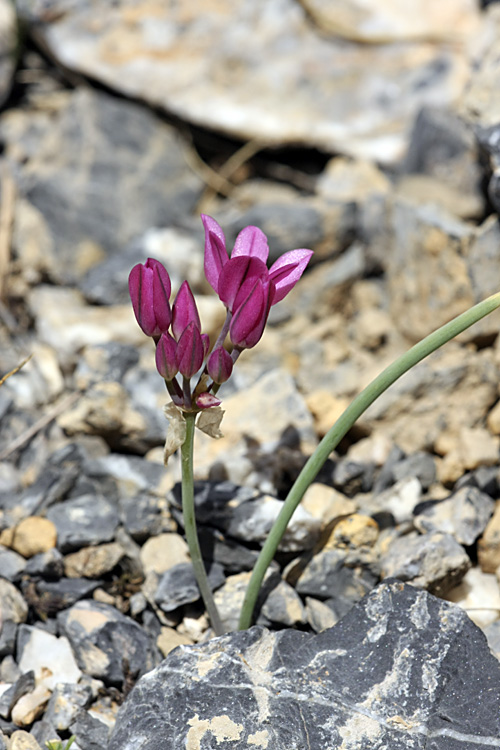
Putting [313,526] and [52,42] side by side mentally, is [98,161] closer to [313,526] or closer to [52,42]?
[52,42]

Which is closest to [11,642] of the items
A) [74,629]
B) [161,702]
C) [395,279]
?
[74,629]

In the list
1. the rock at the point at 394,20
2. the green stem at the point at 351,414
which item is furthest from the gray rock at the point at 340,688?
the rock at the point at 394,20

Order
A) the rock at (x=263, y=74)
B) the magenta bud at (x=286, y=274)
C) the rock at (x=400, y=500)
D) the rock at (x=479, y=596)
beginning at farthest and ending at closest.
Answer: the rock at (x=263, y=74), the rock at (x=400, y=500), the rock at (x=479, y=596), the magenta bud at (x=286, y=274)

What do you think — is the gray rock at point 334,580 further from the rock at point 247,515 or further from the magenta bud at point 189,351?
the magenta bud at point 189,351

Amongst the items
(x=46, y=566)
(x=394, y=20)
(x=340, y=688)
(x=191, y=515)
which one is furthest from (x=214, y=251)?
(x=394, y=20)

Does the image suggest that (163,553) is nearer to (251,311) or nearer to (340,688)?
(340,688)

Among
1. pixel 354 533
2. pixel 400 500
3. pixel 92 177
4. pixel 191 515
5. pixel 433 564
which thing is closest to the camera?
pixel 191 515
